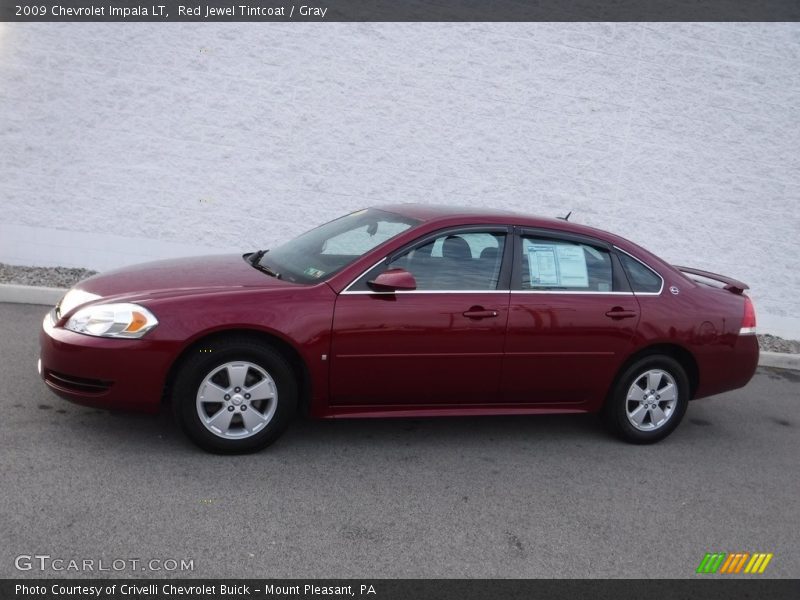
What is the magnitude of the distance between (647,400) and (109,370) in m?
3.60

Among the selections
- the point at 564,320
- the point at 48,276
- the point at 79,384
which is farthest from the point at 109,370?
the point at 48,276

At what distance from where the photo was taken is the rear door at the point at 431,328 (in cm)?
481

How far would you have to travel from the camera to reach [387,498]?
14.4 ft

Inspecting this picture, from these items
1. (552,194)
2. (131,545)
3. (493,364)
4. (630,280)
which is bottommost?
(131,545)

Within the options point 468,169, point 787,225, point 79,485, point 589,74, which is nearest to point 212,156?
point 468,169

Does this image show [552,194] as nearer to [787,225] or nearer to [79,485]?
[787,225]

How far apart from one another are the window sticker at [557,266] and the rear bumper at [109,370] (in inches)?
96.5

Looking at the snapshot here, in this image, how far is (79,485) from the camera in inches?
162

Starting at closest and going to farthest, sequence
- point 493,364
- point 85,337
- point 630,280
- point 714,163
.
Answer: point 85,337 → point 493,364 → point 630,280 → point 714,163

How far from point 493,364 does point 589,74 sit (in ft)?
19.1

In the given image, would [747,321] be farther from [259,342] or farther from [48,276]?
→ [48,276]
